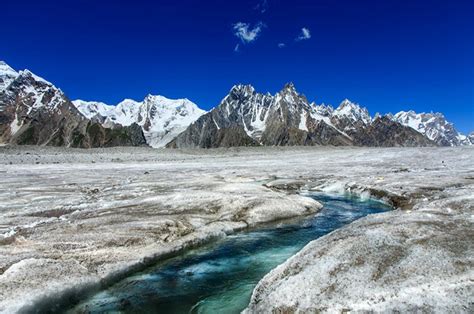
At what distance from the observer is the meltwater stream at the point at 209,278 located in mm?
13750

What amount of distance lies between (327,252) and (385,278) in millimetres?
2731

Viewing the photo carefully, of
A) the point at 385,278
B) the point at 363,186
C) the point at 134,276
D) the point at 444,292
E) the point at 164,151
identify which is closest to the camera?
the point at 444,292

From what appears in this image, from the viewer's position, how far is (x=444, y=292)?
10703 millimetres

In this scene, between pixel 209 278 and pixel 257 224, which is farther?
pixel 257 224

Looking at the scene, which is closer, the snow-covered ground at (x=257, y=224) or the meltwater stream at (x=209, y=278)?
the snow-covered ground at (x=257, y=224)

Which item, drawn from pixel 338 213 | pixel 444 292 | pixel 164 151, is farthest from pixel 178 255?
pixel 164 151

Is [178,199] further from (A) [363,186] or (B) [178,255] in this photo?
(A) [363,186]

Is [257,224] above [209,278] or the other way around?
above

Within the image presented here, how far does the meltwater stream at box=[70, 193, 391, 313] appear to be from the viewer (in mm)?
13750

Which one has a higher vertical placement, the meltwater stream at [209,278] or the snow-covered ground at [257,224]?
the snow-covered ground at [257,224]

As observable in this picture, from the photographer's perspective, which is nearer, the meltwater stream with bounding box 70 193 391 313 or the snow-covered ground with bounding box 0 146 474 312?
the snow-covered ground with bounding box 0 146 474 312

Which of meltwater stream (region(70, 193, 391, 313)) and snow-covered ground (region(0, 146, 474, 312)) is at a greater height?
snow-covered ground (region(0, 146, 474, 312))

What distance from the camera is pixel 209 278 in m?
16.4

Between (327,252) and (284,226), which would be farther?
(284,226)
